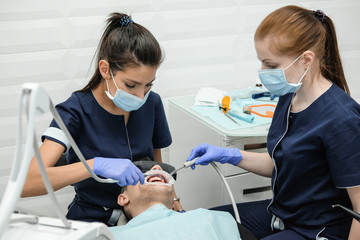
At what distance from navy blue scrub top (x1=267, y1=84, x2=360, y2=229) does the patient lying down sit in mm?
269

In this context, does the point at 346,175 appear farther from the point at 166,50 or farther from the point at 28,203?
the point at 28,203

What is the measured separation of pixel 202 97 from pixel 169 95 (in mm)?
260

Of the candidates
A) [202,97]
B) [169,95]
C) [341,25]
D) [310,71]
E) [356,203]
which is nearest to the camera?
[356,203]

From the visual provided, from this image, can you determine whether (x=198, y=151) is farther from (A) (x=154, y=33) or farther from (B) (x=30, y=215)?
(B) (x=30, y=215)

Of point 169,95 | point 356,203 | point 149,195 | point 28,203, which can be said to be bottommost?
point 28,203

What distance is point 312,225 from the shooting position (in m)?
1.48

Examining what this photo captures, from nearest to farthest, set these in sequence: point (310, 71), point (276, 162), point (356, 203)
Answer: point (356, 203)
point (310, 71)
point (276, 162)

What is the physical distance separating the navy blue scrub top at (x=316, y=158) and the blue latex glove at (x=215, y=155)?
19cm

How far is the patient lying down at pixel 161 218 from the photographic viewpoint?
1.37m

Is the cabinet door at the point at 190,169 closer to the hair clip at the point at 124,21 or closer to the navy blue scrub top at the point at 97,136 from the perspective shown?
the navy blue scrub top at the point at 97,136

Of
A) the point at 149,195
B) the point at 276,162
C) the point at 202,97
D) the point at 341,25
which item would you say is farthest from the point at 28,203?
the point at 341,25

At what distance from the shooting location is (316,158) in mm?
1418

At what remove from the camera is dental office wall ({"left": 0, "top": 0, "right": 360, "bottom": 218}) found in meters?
2.08

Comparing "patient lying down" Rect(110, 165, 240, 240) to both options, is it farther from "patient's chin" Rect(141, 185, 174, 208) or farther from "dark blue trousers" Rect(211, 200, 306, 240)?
"dark blue trousers" Rect(211, 200, 306, 240)
